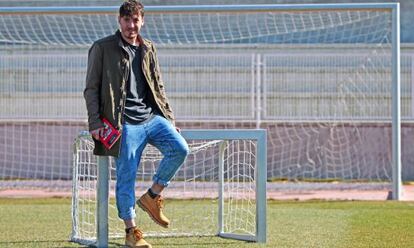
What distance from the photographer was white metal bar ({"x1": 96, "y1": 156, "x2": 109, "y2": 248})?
25.6 feet

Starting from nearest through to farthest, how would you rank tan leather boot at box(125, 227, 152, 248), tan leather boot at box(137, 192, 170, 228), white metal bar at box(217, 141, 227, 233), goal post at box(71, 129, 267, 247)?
tan leather boot at box(125, 227, 152, 248) → tan leather boot at box(137, 192, 170, 228) → goal post at box(71, 129, 267, 247) → white metal bar at box(217, 141, 227, 233)

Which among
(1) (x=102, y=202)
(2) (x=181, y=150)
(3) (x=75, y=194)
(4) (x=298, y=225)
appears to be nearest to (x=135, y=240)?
(1) (x=102, y=202)

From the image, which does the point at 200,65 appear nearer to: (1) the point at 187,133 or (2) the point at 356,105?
(2) the point at 356,105

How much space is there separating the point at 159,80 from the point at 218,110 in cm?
1000

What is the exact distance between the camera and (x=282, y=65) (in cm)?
1748

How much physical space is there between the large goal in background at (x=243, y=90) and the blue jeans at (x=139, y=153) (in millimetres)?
9228

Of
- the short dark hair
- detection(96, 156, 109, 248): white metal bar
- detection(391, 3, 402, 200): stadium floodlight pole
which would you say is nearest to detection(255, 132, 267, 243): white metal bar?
detection(96, 156, 109, 248): white metal bar

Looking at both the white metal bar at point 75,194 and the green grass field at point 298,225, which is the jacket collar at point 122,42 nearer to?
the white metal bar at point 75,194

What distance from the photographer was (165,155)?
7.67 m

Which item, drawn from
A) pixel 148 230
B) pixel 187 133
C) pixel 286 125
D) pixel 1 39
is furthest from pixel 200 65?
pixel 187 133

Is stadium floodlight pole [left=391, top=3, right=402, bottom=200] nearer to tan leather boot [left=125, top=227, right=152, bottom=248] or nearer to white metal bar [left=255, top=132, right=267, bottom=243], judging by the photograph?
white metal bar [left=255, top=132, right=267, bottom=243]

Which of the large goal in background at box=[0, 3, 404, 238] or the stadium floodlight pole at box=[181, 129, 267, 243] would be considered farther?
the large goal in background at box=[0, 3, 404, 238]

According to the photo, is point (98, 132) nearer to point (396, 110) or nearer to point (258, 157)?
point (258, 157)

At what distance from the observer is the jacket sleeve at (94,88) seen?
24.4 feet
